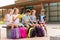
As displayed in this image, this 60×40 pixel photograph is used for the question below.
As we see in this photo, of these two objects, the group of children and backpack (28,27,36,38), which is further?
backpack (28,27,36,38)

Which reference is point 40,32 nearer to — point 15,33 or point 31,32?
point 31,32

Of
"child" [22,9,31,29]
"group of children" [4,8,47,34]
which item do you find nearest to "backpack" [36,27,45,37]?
"group of children" [4,8,47,34]

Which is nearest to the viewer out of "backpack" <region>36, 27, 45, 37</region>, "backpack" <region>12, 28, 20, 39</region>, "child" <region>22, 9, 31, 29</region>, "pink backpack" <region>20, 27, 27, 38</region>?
"backpack" <region>12, 28, 20, 39</region>

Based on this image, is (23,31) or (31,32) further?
(31,32)

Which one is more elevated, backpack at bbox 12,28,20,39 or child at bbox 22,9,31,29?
child at bbox 22,9,31,29

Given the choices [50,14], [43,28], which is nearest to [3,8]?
[50,14]

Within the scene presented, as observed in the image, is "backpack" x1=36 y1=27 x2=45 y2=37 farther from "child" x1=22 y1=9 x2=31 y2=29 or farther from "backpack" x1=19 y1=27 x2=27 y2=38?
"backpack" x1=19 y1=27 x2=27 y2=38

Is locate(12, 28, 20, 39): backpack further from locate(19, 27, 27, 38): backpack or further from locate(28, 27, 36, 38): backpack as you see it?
locate(28, 27, 36, 38): backpack

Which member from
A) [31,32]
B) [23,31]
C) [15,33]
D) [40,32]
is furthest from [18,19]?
[40,32]

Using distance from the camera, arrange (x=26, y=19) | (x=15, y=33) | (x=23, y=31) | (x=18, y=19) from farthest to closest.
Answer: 1. (x=26, y=19)
2. (x=18, y=19)
3. (x=23, y=31)
4. (x=15, y=33)

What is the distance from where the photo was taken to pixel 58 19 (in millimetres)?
41875

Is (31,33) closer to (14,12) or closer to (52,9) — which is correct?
(14,12)

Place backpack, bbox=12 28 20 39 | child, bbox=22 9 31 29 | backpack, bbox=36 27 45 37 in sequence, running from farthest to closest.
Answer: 1. backpack, bbox=36 27 45 37
2. child, bbox=22 9 31 29
3. backpack, bbox=12 28 20 39

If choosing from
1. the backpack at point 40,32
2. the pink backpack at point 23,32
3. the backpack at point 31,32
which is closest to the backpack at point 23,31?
the pink backpack at point 23,32
